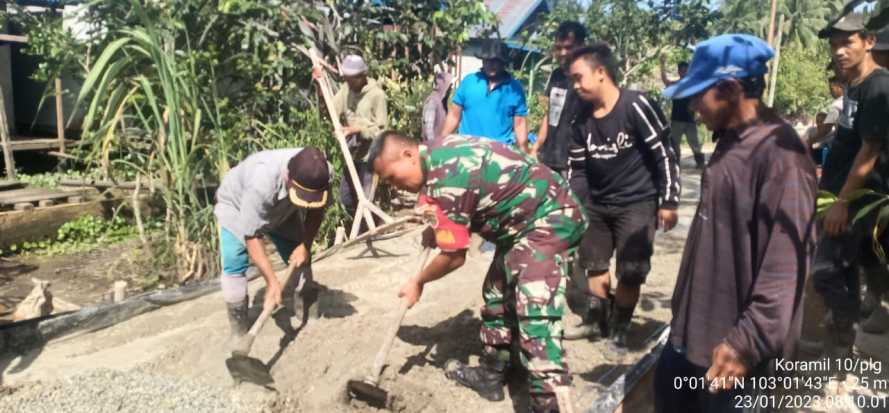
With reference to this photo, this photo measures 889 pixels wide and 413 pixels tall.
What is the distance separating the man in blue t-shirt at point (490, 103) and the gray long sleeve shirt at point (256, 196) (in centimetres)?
200

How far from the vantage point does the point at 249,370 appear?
130 inches

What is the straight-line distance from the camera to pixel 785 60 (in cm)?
2277

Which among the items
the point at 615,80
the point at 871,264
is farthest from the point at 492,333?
the point at 871,264

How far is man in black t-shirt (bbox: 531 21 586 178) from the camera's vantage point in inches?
162

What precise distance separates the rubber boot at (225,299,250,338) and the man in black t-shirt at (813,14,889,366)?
2.89 metres

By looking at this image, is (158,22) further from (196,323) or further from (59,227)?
(59,227)

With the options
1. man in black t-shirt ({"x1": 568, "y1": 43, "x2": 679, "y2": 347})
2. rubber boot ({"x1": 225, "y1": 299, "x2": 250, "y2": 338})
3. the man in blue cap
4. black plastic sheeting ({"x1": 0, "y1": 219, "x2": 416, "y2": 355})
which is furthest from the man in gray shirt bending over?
the man in blue cap

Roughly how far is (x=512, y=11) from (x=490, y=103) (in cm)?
1454

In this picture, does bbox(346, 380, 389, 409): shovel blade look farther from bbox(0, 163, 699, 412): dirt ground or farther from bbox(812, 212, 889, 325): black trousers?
bbox(812, 212, 889, 325): black trousers

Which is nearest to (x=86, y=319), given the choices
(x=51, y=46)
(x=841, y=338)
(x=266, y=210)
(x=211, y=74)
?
(x=266, y=210)

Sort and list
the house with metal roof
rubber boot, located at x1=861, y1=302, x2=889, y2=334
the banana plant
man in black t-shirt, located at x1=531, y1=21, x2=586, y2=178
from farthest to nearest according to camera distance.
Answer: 1. the house with metal roof
2. man in black t-shirt, located at x1=531, y1=21, x2=586, y2=178
3. rubber boot, located at x1=861, y1=302, x2=889, y2=334
4. the banana plant

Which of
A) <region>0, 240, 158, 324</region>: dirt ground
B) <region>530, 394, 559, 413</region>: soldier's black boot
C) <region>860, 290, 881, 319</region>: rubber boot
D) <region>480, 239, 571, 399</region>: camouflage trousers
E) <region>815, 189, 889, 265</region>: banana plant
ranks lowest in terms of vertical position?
<region>0, 240, 158, 324</region>: dirt ground

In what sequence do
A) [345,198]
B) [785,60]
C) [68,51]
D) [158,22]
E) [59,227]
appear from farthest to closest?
[785,60], [59,227], [345,198], [68,51], [158,22]

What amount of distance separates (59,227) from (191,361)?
3.96 metres
